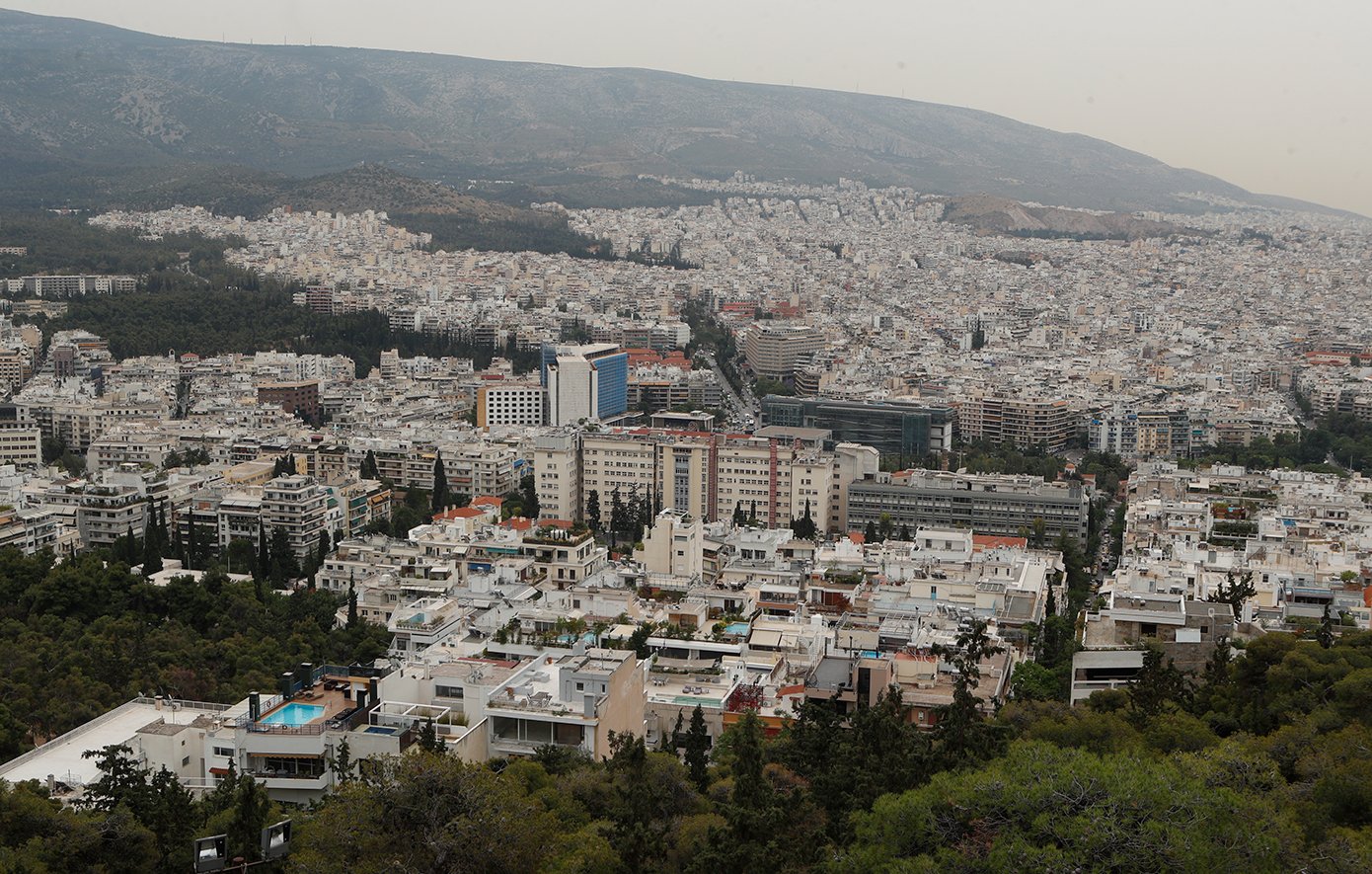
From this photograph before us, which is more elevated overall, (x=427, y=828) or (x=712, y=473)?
(x=427, y=828)

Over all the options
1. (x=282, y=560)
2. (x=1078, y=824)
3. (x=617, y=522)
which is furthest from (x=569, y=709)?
(x=617, y=522)

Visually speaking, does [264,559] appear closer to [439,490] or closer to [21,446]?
[439,490]

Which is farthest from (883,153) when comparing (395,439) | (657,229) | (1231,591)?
(1231,591)

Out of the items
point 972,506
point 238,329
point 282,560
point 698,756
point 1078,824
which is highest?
point 1078,824

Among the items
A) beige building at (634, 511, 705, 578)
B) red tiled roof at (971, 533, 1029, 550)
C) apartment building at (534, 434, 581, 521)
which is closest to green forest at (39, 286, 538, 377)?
apartment building at (534, 434, 581, 521)

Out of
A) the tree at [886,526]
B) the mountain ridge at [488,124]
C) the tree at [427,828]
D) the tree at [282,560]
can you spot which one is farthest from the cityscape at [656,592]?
the mountain ridge at [488,124]

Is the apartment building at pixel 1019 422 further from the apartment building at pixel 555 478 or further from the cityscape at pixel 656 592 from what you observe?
the apartment building at pixel 555 478

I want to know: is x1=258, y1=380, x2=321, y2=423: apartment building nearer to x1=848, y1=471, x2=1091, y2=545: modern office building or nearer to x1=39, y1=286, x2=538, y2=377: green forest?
x1=39, y1=286, x2=538, y2=377: green forest
